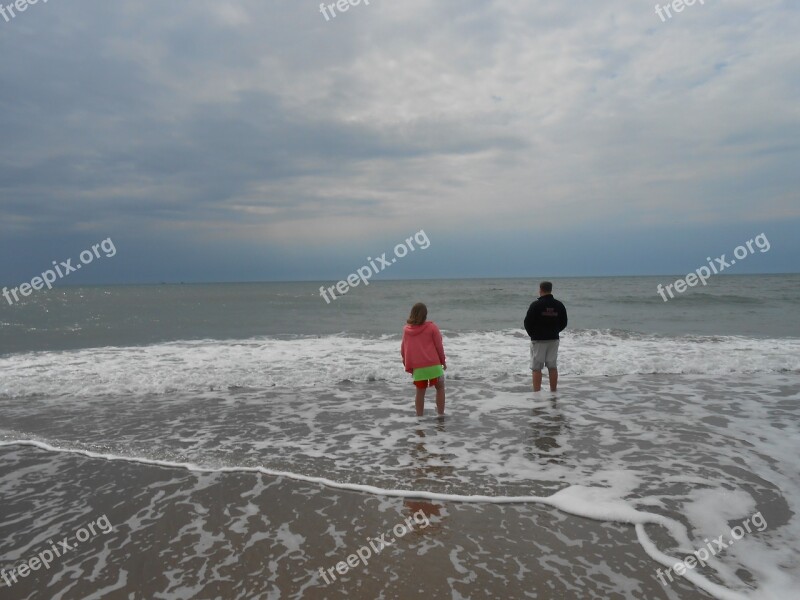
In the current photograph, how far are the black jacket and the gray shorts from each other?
10 centimetres

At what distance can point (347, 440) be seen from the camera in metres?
6.97

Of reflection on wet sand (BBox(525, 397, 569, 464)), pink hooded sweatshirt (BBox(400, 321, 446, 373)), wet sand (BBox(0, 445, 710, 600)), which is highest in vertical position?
pink hooded sweatshirt (BBox(400, 321, 446, 373))

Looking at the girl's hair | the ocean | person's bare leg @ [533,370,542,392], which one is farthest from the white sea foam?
the girl's hair

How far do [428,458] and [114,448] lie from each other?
4201 millimetres

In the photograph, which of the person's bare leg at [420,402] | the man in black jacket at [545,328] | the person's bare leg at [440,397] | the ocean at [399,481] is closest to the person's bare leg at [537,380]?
the man in black jacket at [545,328]

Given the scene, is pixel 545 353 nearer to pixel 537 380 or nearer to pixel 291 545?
pixel 537 380

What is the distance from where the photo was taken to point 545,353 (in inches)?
377

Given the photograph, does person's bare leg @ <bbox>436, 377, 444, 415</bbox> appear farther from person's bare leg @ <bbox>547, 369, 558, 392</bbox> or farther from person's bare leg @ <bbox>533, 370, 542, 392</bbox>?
person's bare leg @ <bbox>547, 369, 558, 392</bbox>

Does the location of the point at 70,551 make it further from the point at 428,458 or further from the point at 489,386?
the point at 489,386

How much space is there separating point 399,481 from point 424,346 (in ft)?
9.35

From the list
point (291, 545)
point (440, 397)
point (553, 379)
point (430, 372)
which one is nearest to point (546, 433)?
point (440, 397)

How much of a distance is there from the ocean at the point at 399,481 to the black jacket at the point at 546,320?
1180mm

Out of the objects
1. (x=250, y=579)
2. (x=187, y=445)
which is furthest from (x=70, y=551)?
(x=187, y=445)

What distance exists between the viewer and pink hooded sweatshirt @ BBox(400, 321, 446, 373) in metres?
7.90
